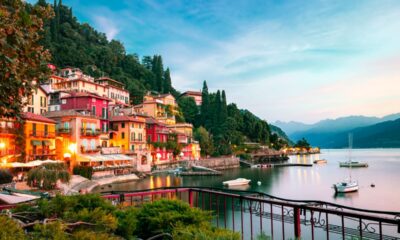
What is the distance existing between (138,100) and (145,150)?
28.7m

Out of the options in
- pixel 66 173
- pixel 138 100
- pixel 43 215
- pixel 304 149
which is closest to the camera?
pixel 43 215

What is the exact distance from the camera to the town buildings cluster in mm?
32656

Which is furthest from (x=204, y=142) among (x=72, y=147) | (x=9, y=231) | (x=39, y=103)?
(x=9, y=231)

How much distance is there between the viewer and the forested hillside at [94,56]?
247 feet

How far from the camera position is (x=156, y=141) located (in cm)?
5662

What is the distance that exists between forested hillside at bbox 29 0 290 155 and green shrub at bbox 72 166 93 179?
39.0m

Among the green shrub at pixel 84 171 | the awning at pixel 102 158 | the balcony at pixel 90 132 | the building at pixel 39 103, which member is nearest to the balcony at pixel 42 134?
the balcony at pixel 90 132

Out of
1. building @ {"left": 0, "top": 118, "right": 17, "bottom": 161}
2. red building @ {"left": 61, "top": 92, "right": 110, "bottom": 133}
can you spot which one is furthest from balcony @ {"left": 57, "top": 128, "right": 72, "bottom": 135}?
building @ {"left": 0, "top": 118, "right": 17, "bottom": 161}

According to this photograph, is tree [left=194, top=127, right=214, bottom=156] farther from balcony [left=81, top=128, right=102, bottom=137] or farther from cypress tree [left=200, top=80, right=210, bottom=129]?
balcony [left=81, top=128, right=102, bottom=137]

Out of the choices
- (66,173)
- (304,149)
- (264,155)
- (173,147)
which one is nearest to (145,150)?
(173,147)

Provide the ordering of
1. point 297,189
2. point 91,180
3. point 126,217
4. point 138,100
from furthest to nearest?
point 138,100 < point 297,189 < point 91,180 < point 126,217

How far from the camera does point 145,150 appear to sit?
51219 mm

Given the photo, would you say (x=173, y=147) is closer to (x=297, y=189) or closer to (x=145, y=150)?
(x=145, y=150)

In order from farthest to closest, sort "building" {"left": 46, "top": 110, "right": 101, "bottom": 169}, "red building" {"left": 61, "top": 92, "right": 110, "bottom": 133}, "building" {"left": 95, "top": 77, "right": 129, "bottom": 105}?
1. "building" {"left": 95, "top": 77, "right": 129, "bottom": 105}
2. "red building" {"left": 61, "top": 92, "right": 110, "bottom": 133}
3. "building" {"left": 46, "top": 110, "right": 101, "bottom": 169}
